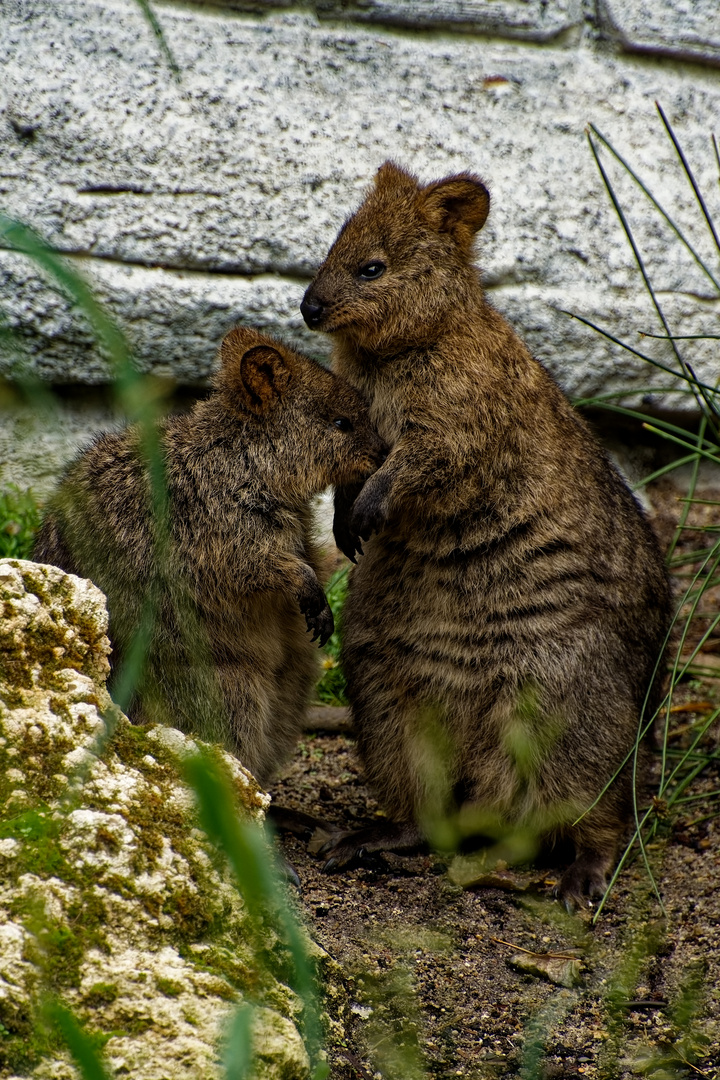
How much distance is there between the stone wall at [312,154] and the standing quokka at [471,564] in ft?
4.91

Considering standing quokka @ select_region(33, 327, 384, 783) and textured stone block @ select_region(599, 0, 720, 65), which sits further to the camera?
textured stone block @ select_region(599, 0, 720, 65)

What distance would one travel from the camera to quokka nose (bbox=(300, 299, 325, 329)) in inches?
169

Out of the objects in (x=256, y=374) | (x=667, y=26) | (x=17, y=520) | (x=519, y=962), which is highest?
(x=667, y=26)

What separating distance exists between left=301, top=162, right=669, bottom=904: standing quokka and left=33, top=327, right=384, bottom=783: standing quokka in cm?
25

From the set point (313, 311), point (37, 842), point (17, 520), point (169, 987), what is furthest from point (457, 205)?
point (169, 987)

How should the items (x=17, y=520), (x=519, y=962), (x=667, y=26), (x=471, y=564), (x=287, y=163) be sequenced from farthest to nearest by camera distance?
(x=667, y=26) < (x=287, y=163) < (x=17, y=520) < (x=471, y=564) < (x=519, y=962)

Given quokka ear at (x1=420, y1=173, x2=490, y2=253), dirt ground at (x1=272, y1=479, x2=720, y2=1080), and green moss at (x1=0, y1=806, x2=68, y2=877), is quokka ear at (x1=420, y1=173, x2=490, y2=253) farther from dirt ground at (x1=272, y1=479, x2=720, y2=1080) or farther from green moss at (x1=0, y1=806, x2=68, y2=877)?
green moss at (x1=0, y1=806, x2=68, y2=877)

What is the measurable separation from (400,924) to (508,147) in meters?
4.22

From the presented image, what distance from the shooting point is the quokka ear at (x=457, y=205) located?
4.42 meters

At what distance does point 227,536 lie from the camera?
408cm

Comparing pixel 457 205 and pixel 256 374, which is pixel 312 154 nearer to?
pixel 457 205

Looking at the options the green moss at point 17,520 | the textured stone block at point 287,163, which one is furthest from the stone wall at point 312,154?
the green moss at point 17,520

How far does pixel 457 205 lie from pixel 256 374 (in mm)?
1081

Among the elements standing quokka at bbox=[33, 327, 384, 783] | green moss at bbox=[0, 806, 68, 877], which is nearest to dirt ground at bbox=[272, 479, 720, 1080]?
standing quokka at bbox=[33, 327, 384, 783]
